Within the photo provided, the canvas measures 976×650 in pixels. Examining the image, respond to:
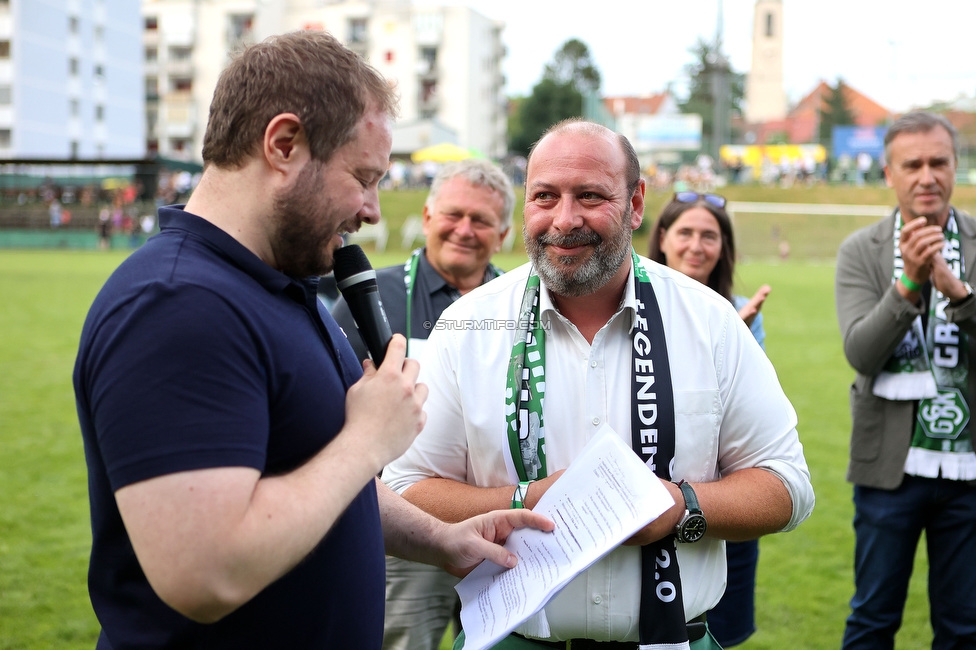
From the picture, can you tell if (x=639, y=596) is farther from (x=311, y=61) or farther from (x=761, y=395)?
(x=311, y=61)

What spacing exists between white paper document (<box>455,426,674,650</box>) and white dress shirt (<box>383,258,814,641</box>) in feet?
0.73

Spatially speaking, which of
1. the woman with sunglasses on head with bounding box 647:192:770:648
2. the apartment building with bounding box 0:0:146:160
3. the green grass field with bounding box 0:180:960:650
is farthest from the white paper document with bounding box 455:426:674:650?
the apartment building with bounding box 0:0:146:160

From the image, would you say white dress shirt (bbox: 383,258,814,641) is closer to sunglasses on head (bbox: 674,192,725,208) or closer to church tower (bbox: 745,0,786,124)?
sunglasses on head (bbox: 674,192,725,208)

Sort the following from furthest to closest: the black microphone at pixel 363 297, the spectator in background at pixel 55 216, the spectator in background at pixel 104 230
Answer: the spectator in background at pixel 55 216, the spectator in background at pixel 104 230, the black microphone at pixel 363 297

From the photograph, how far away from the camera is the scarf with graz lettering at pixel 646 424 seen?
7.63ft

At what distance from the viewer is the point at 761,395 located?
2492mm

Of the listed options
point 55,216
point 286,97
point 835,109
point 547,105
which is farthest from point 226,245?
point 835,109

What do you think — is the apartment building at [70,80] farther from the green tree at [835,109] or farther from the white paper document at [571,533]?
the green tree at [835,109]

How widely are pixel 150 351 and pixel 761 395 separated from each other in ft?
5.68

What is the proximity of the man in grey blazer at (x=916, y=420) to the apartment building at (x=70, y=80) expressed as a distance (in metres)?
59.0

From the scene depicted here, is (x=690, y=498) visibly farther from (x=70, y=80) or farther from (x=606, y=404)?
(x=70, y=80)

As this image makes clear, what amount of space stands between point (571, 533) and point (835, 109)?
94.3 meters

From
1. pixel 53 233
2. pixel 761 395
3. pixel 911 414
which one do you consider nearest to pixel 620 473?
pixel 761 395

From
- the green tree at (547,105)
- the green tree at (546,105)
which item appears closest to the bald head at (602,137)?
the green tree at (547,105)
